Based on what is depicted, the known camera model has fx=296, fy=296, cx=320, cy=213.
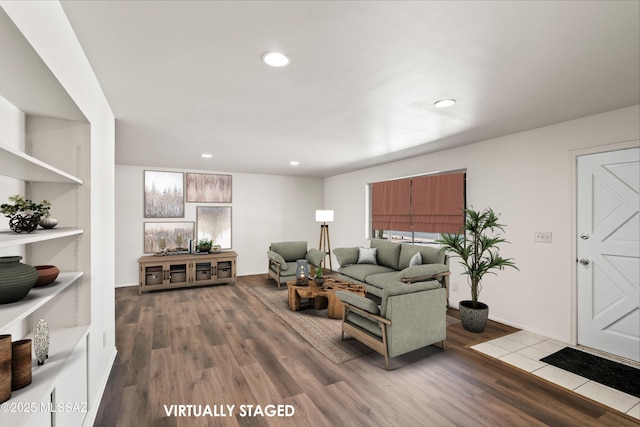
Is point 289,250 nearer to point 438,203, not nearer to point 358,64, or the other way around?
point 438,203

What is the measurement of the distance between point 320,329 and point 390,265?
81.3 inches

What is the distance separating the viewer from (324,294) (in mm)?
4227

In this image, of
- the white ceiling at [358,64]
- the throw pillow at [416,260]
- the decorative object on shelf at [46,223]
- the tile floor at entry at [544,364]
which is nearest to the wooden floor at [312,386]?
the tile floor at entry at [544,364]

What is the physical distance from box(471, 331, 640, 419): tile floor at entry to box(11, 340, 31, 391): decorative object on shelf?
3.64m

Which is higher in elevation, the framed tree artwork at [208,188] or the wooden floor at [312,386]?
the framed tree artwork at [208,188]

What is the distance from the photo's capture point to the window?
15.1 ft

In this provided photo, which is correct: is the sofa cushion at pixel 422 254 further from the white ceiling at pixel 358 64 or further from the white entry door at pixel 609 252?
the white ceiling at pixel 358 64

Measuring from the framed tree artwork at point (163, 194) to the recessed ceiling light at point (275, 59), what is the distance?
5168 mm

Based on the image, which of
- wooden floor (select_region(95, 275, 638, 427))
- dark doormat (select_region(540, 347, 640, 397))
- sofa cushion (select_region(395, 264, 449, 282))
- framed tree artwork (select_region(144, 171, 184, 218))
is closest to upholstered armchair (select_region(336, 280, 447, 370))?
wooden floor (select_region(95, 275, 638, 427))

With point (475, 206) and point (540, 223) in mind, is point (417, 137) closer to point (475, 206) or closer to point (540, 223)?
point (475, 206)

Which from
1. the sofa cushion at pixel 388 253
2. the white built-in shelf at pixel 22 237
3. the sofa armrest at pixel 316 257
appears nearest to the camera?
the white built-in shelf at pixel 22 237

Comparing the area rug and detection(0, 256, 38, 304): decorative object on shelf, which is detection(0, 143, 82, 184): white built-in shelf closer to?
detection(0, 256, 38, 304): decorative object on shelf

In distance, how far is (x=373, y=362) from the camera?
9.64 ft

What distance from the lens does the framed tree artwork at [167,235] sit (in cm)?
616
